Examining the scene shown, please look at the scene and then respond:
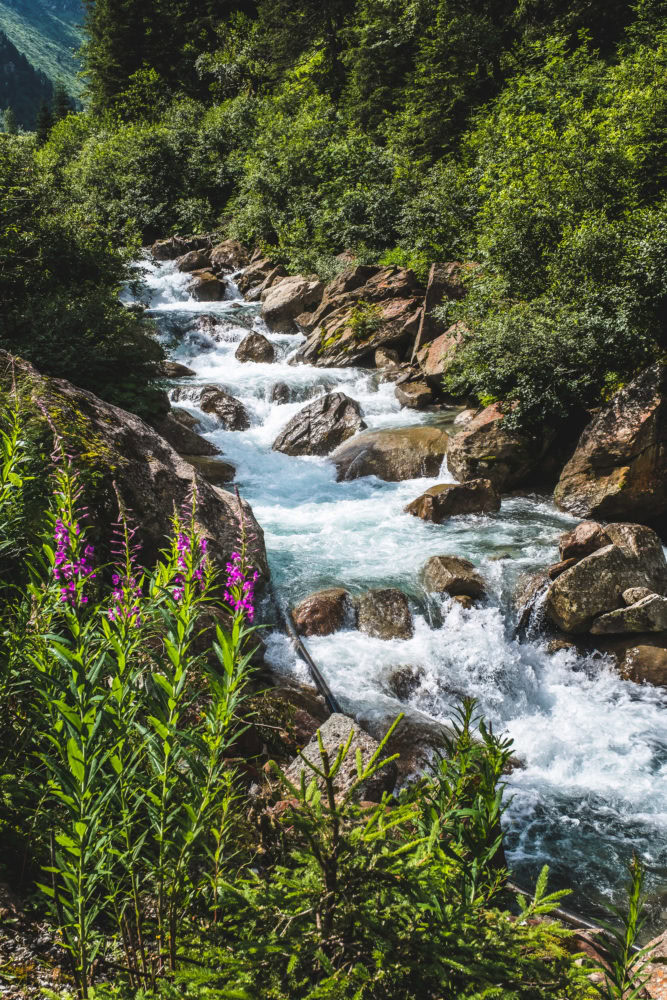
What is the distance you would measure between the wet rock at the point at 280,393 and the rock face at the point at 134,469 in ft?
27.7

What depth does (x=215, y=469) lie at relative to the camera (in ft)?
36.4

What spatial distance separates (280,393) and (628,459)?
8.78 m

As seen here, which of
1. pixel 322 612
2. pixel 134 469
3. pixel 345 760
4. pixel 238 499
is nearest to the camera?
pixel 238 499

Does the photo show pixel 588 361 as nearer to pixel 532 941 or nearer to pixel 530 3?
pixel 532 941

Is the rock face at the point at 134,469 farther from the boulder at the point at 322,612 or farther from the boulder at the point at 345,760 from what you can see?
the boulder at the point at 345,760

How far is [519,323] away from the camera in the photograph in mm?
11391

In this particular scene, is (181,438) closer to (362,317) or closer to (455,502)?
(455,502)

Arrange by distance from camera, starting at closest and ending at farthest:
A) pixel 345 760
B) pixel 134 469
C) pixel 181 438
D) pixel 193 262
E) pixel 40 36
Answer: pixel 345 760
pixel 134 469
pixel 181 438
pixel 193 262
pixel 40 36

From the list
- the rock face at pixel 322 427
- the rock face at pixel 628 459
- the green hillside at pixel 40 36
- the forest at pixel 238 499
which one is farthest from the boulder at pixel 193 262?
the green hillside at pixel 40 36

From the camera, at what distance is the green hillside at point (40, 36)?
155875mm

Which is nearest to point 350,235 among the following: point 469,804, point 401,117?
point 401,117

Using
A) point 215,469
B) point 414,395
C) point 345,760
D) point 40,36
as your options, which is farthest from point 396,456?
point 40,36

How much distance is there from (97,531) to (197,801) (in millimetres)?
3563

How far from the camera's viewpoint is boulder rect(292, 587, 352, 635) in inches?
287
